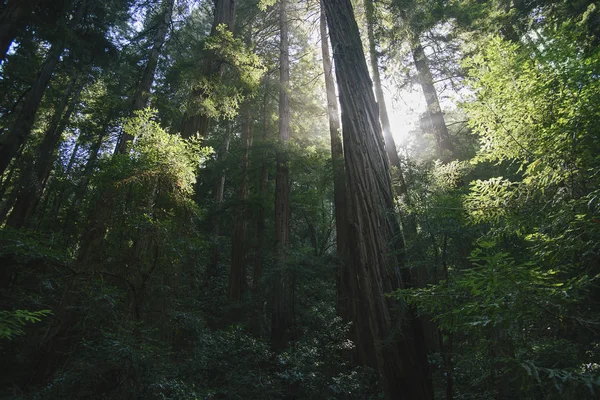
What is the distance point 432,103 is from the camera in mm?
11188

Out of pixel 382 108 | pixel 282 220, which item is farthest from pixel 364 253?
pixel 382 108

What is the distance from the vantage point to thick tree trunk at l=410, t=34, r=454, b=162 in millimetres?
10159

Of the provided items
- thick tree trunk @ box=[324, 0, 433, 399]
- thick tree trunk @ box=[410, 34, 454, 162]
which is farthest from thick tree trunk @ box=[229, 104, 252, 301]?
thick tree trunk @ box=[324, 0, 433, 399]

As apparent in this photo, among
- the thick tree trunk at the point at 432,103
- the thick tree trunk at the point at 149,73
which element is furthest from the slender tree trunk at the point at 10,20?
the thick tree trunk at the point at 432,103

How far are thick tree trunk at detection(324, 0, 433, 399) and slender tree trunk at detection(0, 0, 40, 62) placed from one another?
6.58 metres

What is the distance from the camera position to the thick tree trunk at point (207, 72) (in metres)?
7.38

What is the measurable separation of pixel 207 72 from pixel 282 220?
4.71m

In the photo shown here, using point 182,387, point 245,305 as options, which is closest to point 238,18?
point 245,305

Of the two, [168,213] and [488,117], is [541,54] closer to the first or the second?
[488,117]

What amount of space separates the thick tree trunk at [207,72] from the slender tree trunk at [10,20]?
368cm

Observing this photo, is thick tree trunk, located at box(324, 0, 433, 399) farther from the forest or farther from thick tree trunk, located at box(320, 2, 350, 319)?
thick tree trunk, located at box(320, 2, 350, 319)

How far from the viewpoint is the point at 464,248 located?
5246 millimetres

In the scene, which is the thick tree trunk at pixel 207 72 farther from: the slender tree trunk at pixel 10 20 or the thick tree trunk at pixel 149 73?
the slender tree trunk at pixel 10 20

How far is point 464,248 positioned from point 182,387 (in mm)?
4608
